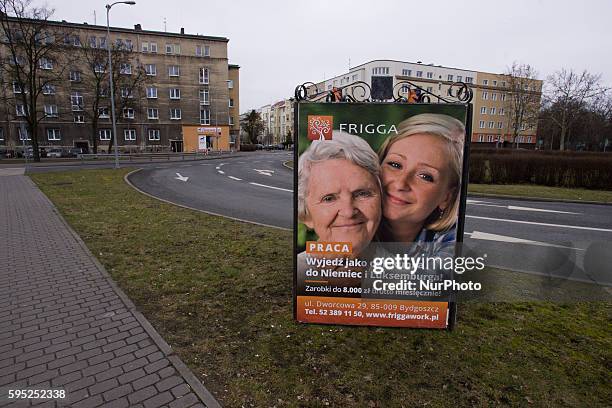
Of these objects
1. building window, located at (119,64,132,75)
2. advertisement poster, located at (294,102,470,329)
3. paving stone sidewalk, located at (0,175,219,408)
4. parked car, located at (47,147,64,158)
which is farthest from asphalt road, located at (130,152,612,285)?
parked car, located at (47,147,64,158)

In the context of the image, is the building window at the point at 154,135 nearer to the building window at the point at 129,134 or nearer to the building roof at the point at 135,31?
the building window at the point at 129,134

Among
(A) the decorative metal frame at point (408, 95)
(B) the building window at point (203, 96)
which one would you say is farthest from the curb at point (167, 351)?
(B) the building window at point (203, 96)

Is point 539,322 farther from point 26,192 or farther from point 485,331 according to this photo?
point 26,192

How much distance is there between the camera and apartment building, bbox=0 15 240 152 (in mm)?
50344

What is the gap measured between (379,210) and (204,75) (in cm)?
6125

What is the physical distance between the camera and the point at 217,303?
4.50 m

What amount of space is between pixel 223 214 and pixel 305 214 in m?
7.01

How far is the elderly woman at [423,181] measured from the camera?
3.34 meters

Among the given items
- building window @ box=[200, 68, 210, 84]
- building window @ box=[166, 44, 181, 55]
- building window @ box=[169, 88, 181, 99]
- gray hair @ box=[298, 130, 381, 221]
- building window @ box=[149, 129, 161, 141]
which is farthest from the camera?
building window @ box=[200, 68, 210, 84]

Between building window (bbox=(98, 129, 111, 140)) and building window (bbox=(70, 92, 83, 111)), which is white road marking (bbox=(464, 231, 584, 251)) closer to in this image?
building window (bbox=(98, 129, 111, 140))

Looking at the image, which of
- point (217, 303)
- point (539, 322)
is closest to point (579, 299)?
point (539, 322)

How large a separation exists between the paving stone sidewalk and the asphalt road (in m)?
4.67

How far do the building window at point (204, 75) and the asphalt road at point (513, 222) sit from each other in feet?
151

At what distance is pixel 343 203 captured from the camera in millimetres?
3523
